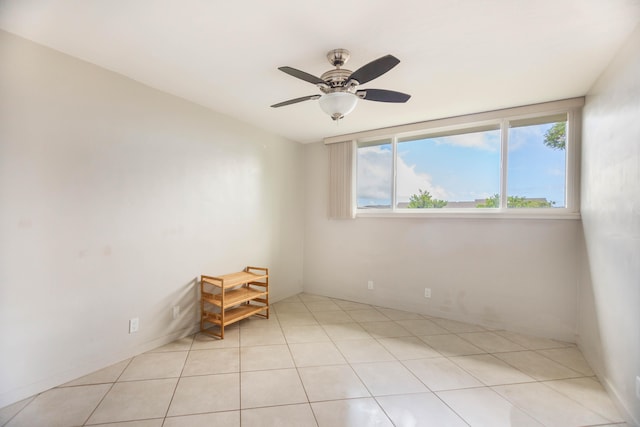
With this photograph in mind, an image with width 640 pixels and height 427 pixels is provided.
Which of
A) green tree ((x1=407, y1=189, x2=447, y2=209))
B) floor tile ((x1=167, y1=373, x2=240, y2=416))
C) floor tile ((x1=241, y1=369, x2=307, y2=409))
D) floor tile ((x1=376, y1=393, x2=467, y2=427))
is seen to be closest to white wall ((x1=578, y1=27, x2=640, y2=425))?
floor tile ((x1=376, y1=393, x2=467, y2=427))

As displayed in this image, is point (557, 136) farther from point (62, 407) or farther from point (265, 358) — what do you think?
point (62, 407)

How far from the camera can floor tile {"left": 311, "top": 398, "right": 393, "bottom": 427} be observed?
168 centimetres

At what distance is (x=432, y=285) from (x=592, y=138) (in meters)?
2.15

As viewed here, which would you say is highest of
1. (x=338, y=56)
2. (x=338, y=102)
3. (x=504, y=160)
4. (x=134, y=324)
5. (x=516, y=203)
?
(x=338, y=56)

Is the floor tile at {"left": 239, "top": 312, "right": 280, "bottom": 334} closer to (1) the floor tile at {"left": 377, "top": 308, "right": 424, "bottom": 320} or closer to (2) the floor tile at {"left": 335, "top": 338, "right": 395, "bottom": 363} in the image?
(2) the floor tile at {"left": 335, "top": 338, "right": 395, "bottom": 363}

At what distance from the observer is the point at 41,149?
1926 millimetres

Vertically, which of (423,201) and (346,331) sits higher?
(423,201)

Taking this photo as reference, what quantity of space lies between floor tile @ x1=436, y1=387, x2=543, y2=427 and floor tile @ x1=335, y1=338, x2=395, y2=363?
2.02 feet

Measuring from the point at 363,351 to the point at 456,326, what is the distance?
131cm

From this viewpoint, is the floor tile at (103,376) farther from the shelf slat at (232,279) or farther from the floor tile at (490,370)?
the floor tile at (490,370)

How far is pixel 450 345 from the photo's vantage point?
2.72 m

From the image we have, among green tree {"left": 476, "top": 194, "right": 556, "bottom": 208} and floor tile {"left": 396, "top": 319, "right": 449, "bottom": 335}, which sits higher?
green tree {"left": 476, "top": 194, "right": 556, "bottom": 208}

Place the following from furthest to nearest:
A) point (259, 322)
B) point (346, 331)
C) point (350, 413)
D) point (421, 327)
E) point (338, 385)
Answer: point (259, 322)
point (421, 327)
point (346, 331)
point (338, 385)
point (350, 413)

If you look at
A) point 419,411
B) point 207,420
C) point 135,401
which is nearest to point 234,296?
point 135,401
